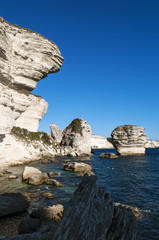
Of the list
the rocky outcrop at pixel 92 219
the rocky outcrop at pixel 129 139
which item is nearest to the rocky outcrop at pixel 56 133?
the rocky outcrop at pixel 129 139

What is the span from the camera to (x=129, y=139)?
226ft

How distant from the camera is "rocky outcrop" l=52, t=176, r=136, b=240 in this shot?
4371 mm

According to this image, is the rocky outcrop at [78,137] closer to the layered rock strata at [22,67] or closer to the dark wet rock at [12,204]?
the layered rock strata at [22,67]

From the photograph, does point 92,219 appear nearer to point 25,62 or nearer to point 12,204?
point 12,204

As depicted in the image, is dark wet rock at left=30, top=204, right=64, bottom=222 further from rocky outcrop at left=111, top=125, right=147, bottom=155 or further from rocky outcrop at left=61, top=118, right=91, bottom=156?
rocky outcrop at left=111, top=125, right=147, bottom=155

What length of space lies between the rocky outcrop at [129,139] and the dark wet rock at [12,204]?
62.8 metres

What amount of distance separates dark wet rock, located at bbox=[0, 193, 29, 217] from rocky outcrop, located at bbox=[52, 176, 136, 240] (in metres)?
7.32

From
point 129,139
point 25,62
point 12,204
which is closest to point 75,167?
point 12,204

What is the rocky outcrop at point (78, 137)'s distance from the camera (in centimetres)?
6844

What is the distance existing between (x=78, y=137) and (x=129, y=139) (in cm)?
2310

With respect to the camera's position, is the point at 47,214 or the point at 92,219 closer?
the point at 92,219

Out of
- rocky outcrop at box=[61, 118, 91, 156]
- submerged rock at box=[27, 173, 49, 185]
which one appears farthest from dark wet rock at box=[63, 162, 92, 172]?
rocky outcrop at box=[61, 118, 91, 156]

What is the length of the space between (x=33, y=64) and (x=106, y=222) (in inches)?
1168

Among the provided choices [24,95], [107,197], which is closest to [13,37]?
[24,95]
